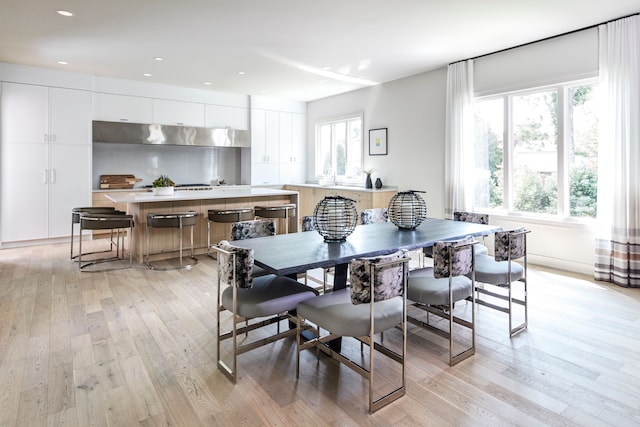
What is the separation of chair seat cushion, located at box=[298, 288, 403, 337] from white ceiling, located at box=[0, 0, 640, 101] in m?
2.80

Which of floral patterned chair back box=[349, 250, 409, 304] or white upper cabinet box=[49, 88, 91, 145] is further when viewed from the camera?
white upper cabinet box=[49, 88, 91, 145]

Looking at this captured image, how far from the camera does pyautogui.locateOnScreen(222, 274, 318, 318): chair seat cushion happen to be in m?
2.18

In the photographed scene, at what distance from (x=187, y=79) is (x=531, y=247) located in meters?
5.90

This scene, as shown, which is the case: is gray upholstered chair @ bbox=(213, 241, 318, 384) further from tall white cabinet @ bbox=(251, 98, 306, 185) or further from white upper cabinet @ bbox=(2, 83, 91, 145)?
tall white cabinet @ bbox=(251, 98, 306, 185)

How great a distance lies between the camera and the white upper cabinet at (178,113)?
7.04 m

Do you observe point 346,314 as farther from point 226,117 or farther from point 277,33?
point 226,117

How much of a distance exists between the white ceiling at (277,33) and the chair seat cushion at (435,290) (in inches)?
101

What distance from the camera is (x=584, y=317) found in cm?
316

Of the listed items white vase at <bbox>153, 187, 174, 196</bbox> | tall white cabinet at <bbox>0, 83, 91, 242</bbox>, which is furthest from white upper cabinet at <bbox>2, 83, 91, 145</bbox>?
white vase at <bbox>153, 187, 174, 196</bbox>

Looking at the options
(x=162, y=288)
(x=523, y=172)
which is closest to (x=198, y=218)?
(x=162, y=288)

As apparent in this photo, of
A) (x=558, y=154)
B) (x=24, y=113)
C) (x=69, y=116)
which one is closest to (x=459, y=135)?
(x=558, y=154)

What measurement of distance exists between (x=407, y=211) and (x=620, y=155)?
2.63 metres

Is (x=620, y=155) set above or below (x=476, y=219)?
above

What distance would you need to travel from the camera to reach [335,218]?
2666 mm
